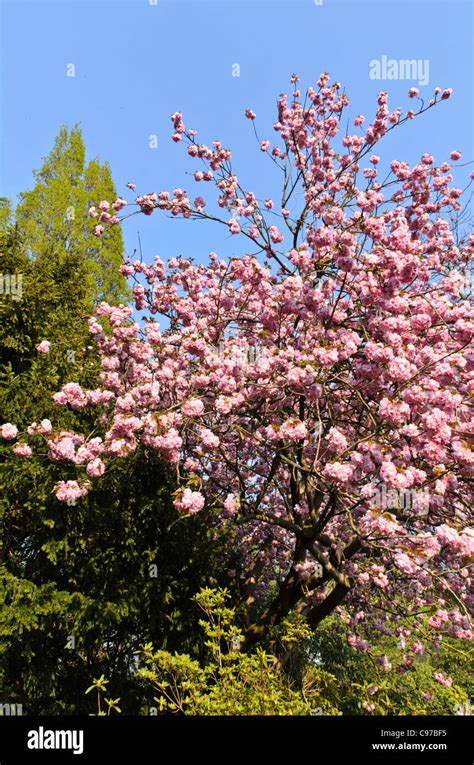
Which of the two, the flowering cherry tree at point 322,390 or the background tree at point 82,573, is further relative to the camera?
the background tree at point 82,573

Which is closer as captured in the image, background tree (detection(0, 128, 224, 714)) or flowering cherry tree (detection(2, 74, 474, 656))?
flowering cherry tree (detection(2, 74, 474, 656))

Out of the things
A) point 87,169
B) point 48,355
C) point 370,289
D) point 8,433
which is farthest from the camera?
point 87,169

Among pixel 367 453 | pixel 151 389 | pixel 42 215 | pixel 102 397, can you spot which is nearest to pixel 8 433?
pixel 102 397

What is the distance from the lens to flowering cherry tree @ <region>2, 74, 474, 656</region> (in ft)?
14.5

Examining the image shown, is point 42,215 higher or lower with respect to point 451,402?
higher

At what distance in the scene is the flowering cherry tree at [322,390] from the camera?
4414 mm

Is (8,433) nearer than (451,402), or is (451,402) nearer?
(451,402)

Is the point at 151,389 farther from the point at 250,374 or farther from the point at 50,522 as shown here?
the point at 50,522

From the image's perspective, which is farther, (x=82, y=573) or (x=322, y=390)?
(x=82, y=573)

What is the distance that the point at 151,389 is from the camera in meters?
5.23

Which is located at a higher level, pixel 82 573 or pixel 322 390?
pixel 322 390

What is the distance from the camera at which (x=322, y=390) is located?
4.63 metres

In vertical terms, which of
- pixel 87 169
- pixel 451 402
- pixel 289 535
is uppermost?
pixel 87 169

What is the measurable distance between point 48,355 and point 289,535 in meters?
4.61
